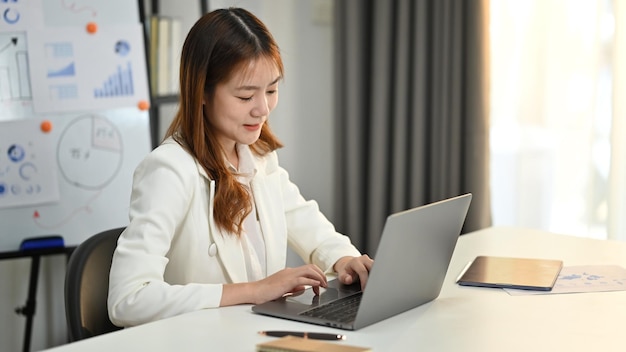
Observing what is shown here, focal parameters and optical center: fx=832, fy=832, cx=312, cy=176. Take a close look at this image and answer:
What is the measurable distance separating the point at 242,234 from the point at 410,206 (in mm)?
1581

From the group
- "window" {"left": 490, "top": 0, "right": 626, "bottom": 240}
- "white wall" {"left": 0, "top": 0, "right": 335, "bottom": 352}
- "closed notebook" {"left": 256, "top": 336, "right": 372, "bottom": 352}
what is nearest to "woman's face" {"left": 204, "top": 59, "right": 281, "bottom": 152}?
"closed notebook" {"left": 256, "top": 336, "right": 372, "bottom": 352}

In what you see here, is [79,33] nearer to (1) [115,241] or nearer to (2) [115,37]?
(2) [115,37]

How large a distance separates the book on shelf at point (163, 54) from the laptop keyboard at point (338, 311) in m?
1.63

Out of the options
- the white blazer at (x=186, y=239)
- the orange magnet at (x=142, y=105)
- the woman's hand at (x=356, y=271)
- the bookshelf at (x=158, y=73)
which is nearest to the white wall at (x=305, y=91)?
the bookshelf at (x=158, y=73)

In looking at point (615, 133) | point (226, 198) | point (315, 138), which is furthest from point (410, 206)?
point (226, 198)

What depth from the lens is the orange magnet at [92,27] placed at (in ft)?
8.70

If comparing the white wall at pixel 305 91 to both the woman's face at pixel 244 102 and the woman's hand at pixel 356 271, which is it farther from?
the woman's hand at pixel 356 271

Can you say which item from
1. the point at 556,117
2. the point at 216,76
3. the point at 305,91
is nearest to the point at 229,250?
the point at 216,76

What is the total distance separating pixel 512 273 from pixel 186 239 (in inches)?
25.4

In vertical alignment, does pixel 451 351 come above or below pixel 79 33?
below

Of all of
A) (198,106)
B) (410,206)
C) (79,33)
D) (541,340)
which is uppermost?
(79,33)

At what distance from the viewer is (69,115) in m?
2.64

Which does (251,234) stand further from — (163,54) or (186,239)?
(163,54)

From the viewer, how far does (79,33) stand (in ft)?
8.66
